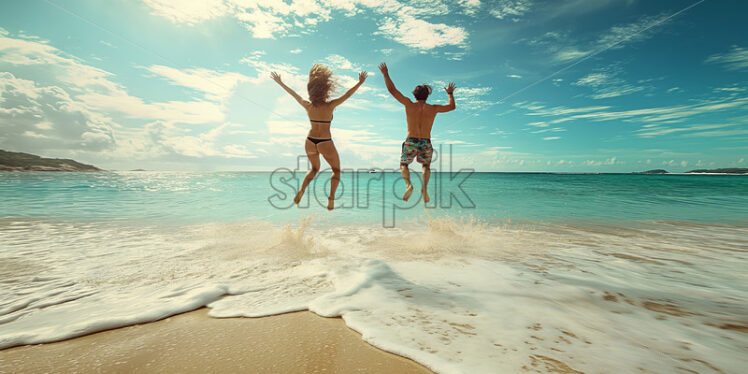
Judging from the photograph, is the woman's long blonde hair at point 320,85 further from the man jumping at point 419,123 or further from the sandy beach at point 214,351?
the sandy beach at point 214,351

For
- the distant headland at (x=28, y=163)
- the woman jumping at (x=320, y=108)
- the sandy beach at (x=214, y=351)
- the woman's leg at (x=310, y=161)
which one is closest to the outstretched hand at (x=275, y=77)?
the woman jumping at (x=320, y=108)

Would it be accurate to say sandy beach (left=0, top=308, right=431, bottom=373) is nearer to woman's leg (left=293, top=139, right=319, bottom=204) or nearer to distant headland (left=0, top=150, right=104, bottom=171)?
woman's leg (left=293, top=139, right=319, bottom=204)

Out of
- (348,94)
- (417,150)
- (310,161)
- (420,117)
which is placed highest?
(348,94)

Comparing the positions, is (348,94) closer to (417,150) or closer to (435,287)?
(417,150)

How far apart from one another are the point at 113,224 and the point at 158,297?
23.3ft

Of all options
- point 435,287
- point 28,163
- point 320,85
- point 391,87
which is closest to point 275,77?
point 320,85

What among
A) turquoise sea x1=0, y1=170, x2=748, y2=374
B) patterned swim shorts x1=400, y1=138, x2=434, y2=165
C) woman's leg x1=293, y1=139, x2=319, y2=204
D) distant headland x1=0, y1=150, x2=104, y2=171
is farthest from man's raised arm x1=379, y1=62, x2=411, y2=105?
distant headland x1=0, y1=150, x2=104, y2=171

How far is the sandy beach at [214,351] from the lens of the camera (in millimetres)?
2256

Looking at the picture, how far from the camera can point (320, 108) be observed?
21.2 ft

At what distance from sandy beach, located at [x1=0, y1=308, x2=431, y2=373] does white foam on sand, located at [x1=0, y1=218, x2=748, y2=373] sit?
182mm

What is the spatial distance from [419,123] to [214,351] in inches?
237

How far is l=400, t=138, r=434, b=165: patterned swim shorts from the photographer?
708cm

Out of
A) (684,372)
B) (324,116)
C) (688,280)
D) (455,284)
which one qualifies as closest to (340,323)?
(455,284)

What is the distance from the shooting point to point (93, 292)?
383 centimetres
